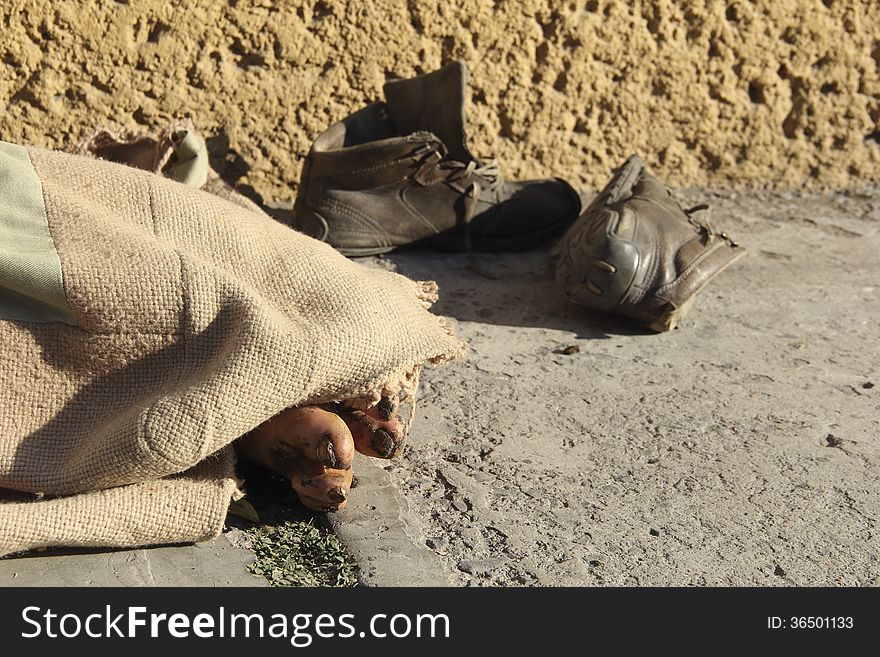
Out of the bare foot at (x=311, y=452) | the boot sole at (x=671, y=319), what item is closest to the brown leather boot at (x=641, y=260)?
the boot sole at (x=671, y=319)

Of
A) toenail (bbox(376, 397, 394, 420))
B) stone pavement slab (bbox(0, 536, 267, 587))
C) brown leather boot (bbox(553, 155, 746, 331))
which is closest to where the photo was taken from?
stone pavement slab (bbox(0, 536, 267, 587))

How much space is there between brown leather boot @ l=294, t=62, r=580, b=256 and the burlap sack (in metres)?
1.24

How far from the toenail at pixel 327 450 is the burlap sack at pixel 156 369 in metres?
0.08

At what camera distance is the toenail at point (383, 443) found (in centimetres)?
207

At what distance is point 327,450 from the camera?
1.95 metres

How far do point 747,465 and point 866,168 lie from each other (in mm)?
2363

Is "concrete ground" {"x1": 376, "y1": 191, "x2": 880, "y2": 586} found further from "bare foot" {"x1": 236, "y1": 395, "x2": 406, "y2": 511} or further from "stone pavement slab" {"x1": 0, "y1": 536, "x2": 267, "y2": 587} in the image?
"stone pavement slab" {"x1": 0, "y1": 536, "x2": 267, "y2": 587}

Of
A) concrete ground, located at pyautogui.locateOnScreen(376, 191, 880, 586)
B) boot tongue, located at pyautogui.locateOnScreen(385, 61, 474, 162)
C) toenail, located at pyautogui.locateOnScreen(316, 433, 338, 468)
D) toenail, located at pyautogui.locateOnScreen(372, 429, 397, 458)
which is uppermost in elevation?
boot tongue, located at pyautogui.locateOnScreen(385, 61, 474, 162)

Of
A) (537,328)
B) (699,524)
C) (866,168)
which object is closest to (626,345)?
(537,328)

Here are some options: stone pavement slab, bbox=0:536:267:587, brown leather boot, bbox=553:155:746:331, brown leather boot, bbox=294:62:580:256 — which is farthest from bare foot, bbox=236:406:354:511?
brown leather boot, bbox=294:62:580:256

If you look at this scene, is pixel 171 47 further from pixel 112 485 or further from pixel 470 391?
pixel 112 485

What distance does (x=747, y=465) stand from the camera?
2314 mm

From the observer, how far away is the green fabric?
77.4 inches

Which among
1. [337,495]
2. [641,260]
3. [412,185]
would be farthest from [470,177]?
[337,495]
